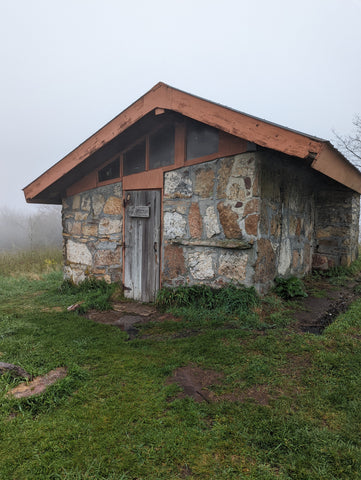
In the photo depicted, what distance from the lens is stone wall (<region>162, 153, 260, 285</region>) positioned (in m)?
3.71

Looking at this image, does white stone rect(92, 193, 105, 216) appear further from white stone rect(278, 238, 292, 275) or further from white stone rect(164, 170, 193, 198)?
white stone rect(278, 238, 292, 275)

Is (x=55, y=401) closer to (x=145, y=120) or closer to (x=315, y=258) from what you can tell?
(x=145, y=120)

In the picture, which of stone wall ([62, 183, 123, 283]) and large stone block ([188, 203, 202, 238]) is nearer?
large stone block ([188, 203, 202, 238])

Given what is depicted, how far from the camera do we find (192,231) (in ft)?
13.7

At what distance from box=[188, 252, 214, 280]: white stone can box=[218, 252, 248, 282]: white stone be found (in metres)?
0.17

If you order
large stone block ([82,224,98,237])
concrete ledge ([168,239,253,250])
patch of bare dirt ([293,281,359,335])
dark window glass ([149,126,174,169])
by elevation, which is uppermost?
dark window glass ([149,126,174,169])

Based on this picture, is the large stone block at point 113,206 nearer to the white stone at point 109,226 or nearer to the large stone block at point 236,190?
the white stone at point 109,226

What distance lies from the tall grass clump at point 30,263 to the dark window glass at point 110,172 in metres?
4.08

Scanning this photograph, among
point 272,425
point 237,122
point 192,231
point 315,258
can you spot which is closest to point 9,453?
point 272,425

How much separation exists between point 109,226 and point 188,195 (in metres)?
1.71

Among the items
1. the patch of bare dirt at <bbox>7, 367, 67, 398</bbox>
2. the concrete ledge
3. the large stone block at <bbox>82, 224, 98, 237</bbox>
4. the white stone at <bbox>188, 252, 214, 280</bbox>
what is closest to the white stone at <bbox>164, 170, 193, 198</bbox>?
the concrete ledge

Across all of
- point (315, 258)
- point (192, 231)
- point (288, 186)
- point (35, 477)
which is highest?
Answer: point (288, 186)

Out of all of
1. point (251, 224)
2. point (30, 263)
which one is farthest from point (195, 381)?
point (30, 263)

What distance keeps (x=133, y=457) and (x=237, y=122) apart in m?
3.28
